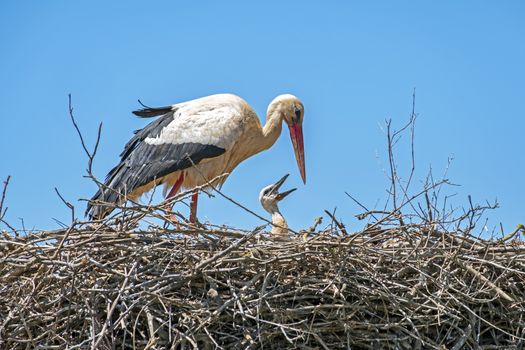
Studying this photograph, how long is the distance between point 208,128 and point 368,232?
3.21 metres

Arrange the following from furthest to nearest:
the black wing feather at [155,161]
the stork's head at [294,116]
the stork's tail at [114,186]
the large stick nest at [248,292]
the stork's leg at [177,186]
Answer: the stork's head at [294,116], the stork's leg at [177,186], the black wing feather at [155,161], the stork's tail at [114,186], the large stick nest at [248,292]

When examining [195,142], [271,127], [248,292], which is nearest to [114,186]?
[195,142]

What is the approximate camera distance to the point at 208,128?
8.84 m

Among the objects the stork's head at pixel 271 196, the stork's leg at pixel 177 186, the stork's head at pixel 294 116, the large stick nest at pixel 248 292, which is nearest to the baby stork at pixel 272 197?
the stork's head at pixel 271 196

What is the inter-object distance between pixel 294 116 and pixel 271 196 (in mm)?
1699

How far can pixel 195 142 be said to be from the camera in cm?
880

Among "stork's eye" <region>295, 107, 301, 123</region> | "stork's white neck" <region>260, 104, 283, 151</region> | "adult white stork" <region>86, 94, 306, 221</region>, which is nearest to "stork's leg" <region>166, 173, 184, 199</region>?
"adult white stork" <region>86, 94, 306, 221</region>

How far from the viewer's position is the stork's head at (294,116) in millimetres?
9328

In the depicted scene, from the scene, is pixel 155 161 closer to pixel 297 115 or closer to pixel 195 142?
pixel 195 142

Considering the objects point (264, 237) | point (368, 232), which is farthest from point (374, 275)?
point (264, 237)

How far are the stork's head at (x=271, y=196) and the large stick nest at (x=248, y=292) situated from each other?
1.90 meters

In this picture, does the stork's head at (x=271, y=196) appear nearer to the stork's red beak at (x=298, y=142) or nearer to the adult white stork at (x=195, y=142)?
the adult white stork at (x=195, y=142)

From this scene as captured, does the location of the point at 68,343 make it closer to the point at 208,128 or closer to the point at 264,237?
the point at 264,237

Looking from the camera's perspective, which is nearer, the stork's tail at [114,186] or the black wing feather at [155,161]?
the stork's tail at [114,186]
